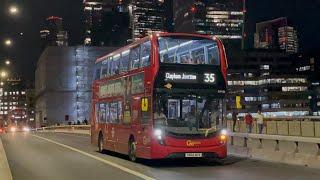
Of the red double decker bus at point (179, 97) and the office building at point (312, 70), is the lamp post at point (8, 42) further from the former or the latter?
the office building at point (312, 70)

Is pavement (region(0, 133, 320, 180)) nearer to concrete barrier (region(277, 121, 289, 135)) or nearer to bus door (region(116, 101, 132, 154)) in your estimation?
bus door (region(116, 101, 132, 154))

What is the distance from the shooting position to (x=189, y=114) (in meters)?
19.1

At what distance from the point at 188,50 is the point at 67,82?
8960cm

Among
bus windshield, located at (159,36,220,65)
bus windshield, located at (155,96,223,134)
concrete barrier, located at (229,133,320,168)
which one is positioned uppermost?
bus windshield, located at (159,36,220,65)

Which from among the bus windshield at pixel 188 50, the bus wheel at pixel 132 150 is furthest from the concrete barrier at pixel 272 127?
the bus windshield at pixel 188 50

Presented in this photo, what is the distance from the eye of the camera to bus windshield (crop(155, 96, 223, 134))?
18938 mm

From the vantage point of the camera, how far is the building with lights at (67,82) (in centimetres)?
10394

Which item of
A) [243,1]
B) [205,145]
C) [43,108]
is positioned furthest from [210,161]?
[243,1]

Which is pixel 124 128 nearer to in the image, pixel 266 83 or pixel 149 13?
pixel 149 13

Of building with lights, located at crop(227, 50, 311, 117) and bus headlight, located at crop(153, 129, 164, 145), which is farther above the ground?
building with lights, located at crop(227, 50, 311, 117)

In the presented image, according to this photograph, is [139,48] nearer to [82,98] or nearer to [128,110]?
[128,110]

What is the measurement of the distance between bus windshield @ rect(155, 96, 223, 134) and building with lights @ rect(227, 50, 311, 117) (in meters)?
119

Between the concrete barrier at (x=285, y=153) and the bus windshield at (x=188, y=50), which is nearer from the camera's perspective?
the concrete barrier at (x=285, y=153)

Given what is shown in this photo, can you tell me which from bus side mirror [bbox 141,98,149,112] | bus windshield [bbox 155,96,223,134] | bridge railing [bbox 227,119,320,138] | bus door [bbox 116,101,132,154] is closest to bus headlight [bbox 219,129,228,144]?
bus windshield [bbox 155,96,223,134]
